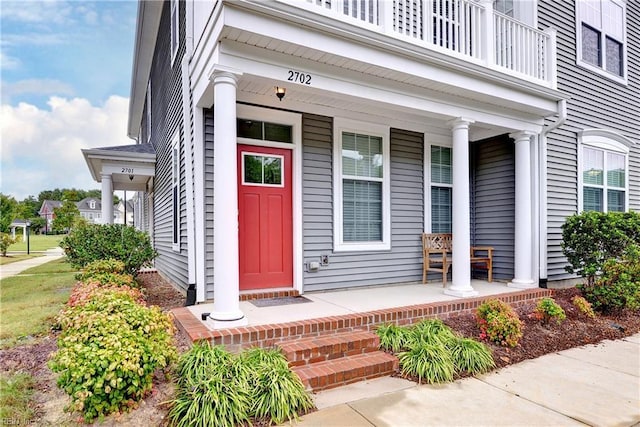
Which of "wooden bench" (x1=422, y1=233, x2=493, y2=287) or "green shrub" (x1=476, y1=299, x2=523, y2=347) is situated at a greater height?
"wooden bench" (x1=422, y1=233, x2=493, y2=287)

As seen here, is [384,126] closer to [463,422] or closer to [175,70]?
[175,70]

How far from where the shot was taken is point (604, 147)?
25.1 ft

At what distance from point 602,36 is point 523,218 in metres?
4.75

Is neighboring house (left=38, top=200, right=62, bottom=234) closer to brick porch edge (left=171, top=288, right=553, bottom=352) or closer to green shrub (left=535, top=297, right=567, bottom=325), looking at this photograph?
brick porch edge (left=171, top=288, right=553, bottom=352)

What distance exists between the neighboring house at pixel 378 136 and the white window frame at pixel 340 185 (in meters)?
0.02

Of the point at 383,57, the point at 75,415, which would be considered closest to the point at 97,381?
the point at 75,415

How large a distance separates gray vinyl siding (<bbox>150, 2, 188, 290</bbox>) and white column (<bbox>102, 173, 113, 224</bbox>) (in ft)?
3.31

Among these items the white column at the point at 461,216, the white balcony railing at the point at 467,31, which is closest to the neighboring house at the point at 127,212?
the white column at the point at 461,216

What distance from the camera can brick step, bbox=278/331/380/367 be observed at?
11.2 ft

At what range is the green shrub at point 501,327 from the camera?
4191 millimetres

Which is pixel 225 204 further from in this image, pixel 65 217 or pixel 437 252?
pixel 65 217

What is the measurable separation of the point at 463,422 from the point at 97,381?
2.46m

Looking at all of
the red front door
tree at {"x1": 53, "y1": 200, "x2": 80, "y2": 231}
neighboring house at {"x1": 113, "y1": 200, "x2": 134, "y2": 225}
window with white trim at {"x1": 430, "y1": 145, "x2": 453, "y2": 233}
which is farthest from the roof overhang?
tree at {"x1": 53, "y1": 200, "x2": 80, "y2": 231}

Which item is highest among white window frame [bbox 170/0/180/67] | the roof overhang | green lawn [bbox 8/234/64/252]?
white window frame [bbox 170/0/180/67]
